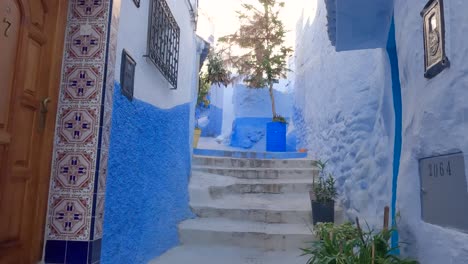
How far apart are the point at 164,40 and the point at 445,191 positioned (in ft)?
7.65

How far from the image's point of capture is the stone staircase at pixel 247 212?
3.07 metres

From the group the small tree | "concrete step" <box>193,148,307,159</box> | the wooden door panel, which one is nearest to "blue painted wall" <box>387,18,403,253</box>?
the wooden door panel

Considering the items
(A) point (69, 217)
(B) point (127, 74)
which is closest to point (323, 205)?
(B) point (127, 74)

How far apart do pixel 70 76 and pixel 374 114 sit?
8.43 ft

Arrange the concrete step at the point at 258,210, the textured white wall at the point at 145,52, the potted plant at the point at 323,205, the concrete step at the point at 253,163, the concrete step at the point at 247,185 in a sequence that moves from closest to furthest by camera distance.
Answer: the textured white wall at the point at 145,52 < the potted plant at the point at 323,205 < the concrete step at the point at 258,210 < the concrete step at the point at 247,185 < the concrete step at the point at 253,163

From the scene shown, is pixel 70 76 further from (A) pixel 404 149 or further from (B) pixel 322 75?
(B) pixel 322 75

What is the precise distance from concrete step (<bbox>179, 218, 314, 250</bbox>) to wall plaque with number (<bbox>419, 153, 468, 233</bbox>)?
1.67 meters

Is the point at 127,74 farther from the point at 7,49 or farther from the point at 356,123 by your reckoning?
the point at 356,123

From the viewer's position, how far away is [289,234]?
319 centimetres

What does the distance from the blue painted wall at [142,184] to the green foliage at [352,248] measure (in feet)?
3.76

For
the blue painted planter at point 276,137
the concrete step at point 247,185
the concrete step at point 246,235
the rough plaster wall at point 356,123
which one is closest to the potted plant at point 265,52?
the blue painted planter at point 276,137

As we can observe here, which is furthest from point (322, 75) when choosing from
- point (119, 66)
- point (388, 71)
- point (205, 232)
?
point (119, 66)

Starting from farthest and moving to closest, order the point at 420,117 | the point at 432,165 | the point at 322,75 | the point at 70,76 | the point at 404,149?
the point at 322,75
the point at 404,149
the point at 70,76
the point at 420,117
the point at 432,165

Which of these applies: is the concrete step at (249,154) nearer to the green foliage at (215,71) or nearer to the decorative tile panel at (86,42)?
the green foliage at (215,71)
